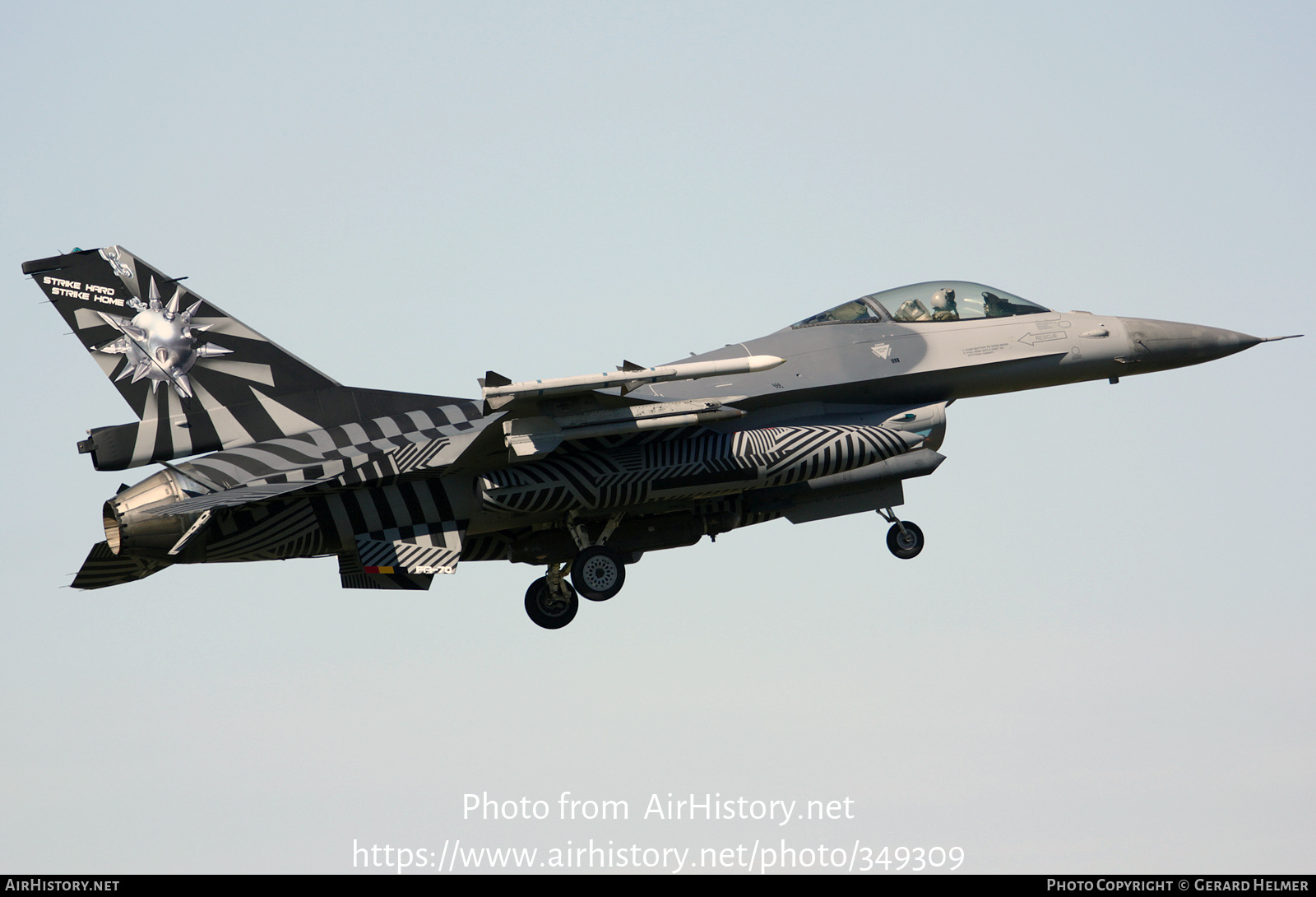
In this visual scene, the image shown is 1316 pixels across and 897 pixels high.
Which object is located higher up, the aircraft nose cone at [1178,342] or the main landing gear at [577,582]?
the aircraft nose cone at [1178,342]

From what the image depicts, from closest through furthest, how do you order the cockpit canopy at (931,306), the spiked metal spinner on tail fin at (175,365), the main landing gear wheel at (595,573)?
the spiked metal spinner on tail fin at (175,365) < the main landing gear wheel at (595,573) < the cockpit canopy at (931,306)

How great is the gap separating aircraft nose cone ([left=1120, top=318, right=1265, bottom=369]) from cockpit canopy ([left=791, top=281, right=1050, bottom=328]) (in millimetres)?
1491

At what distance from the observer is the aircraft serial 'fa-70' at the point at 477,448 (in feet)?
57.0

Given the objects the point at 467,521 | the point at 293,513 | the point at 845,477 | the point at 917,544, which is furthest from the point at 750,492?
the point at 293,513

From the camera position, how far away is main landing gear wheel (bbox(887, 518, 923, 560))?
20.5 metres

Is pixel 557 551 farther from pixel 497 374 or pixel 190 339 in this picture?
pixel 190 339

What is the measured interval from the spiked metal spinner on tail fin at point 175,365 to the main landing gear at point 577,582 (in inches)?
130

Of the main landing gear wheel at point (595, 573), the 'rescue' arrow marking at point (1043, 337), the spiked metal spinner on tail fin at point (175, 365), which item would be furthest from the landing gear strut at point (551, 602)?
the 'rescue' arrow marking at point (1043, 337)

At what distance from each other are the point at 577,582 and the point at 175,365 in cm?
577

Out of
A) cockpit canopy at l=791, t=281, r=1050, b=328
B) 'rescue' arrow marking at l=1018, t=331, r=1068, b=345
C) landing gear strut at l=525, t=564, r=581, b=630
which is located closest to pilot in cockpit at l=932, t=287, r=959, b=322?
cockpit canopy at l=791, t=281, r=1050, b=328

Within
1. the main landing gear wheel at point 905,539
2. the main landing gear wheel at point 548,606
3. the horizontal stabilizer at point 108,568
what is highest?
the main landing gear wheel at point 905,539

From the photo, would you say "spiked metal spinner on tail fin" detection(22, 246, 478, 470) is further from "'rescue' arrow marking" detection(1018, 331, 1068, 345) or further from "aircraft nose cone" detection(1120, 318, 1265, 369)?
"aircraft nose cone" detection(1120, 318, 1265, 369)

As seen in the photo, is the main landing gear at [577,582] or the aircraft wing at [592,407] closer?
the aircraft wing at [592,407]

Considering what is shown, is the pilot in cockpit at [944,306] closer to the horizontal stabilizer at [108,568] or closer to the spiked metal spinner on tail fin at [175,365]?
the spiked metal spinner on tail fin at [175,365]
